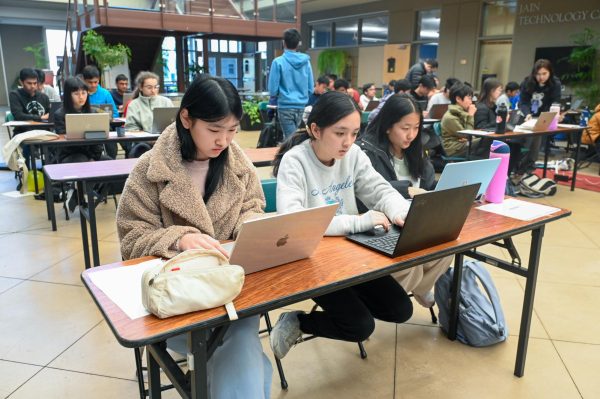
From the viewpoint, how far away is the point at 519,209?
187 centimetres

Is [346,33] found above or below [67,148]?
above

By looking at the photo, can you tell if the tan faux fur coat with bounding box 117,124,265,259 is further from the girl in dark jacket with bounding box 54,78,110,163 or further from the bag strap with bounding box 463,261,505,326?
the girl in dark jacket with bounding box 54,78,110,163

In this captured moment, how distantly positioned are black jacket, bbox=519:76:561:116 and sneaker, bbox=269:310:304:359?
17.0ft

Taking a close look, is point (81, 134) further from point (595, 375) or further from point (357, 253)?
point (595, 375)

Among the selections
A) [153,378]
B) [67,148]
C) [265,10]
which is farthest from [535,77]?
[153,378]

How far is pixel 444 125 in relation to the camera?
4.94 metres

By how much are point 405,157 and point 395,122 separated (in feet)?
0.71

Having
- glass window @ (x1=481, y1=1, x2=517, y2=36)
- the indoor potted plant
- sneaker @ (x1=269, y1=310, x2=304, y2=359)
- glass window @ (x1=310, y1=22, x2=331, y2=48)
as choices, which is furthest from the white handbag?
glass window @ (x1=310, y1=22, x2=331, y2=48)

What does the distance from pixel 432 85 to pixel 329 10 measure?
29.1ft

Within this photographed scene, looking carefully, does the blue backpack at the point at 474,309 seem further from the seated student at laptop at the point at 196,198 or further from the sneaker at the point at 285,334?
the seated student at laptop at the point at 196,198

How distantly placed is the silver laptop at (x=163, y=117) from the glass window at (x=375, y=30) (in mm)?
10237

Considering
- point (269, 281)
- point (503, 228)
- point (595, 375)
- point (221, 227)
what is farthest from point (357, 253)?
point (595, 375)

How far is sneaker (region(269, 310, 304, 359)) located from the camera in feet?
5.77

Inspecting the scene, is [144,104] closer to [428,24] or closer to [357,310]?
[357,310]
